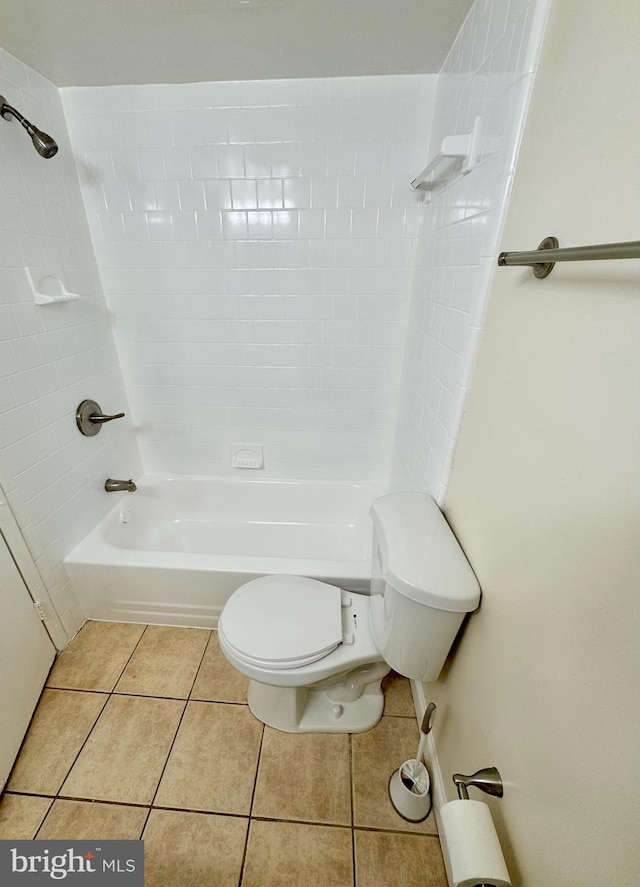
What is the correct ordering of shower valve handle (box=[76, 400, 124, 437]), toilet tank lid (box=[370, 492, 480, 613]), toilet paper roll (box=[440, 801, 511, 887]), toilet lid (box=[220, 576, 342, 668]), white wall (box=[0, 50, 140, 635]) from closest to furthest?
toilet paper roll (box=[440, 801, 511, 887]) → toilet tank lid (box=[370, 492, 480, 613]) → toilet lid (box=[220, 576, 342, 668]) → white wall (box=[0, 50, 140, 635]) → shower valve handle (box=[76, 400, 124, 437])

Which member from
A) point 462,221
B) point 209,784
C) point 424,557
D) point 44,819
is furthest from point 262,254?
point 44,819

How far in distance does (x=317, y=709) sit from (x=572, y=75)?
174 cm

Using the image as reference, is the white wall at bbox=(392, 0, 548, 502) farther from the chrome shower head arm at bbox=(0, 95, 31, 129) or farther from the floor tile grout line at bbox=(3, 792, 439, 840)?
the chrome shower head arm at bbox=(0, 95, 31, 129)

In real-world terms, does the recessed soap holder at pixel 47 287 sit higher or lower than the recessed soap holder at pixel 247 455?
higher

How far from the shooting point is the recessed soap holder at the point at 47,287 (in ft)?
4.18

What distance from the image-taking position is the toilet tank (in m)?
0.82

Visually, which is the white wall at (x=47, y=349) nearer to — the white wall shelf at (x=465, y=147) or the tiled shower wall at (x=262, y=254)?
the tiled shower wall at (x=262, y=254)

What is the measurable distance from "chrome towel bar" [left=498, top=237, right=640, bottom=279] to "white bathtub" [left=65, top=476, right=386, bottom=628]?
3.80ft

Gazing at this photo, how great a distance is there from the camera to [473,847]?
610mm

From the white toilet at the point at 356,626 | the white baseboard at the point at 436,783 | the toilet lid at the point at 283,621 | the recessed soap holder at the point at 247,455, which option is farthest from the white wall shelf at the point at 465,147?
the white baseboard at the point at 436,783

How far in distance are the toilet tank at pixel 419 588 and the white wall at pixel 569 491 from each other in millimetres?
70

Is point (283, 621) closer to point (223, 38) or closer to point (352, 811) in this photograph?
point (352, 811)

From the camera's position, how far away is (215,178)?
1482 millimetres

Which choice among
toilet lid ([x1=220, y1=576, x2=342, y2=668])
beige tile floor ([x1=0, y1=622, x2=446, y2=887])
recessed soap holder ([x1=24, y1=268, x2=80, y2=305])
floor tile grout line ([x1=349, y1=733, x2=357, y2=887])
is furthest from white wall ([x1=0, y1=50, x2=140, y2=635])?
floor tile grout line ([x1=349, y1=733, x2=357, y2=887])
